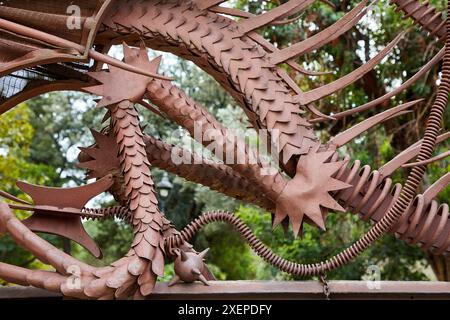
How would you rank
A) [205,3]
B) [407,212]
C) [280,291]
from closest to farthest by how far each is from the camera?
[280,291]
[407,212]
[205,3]

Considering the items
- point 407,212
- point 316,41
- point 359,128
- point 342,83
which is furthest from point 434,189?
point 316,41

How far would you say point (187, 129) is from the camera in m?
2.75

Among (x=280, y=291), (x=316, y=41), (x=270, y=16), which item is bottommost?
(x=280, y=291)

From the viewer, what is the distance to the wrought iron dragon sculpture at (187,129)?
2387 millimetres

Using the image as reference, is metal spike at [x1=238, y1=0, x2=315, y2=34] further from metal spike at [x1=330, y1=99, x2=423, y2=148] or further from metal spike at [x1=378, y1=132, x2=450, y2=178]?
metal spike at [x1=378, y1=132, x2=450, y2=178]

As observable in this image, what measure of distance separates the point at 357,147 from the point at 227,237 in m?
5.48

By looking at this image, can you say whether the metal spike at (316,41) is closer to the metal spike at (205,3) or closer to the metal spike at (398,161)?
the metal spike at (205,3)

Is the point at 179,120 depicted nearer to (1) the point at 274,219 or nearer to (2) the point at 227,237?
(1) the point at 274,219

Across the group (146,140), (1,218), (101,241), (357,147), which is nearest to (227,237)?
(101,241)

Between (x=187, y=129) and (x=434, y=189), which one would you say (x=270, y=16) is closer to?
(x=187, y=129)

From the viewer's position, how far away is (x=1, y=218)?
235cm

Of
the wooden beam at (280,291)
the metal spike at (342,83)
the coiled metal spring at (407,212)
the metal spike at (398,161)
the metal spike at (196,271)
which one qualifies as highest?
the metal spike at (342,83)

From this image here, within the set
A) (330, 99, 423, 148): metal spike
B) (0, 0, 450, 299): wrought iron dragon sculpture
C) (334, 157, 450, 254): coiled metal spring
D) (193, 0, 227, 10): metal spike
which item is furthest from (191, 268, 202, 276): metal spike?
(193, 0, 227, 10): metal spike

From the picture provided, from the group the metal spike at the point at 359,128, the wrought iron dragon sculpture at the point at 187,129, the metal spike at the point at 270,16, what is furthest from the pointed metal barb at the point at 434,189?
the metal spike at the point at 270,16
